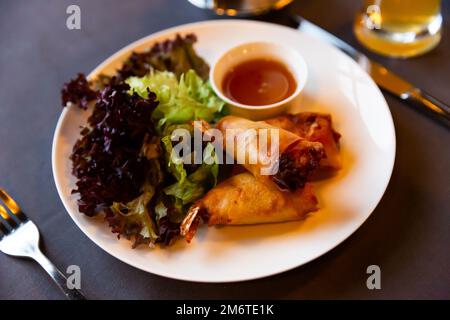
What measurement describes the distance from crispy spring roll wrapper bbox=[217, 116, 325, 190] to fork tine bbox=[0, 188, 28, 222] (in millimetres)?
884

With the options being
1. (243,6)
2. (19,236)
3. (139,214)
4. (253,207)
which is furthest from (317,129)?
(19,236)

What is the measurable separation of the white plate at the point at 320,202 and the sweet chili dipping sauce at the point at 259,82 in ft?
0.38

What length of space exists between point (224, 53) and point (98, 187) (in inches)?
34.8

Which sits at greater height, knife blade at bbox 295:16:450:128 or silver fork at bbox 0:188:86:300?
knife blade at bbox 295:16:450:128

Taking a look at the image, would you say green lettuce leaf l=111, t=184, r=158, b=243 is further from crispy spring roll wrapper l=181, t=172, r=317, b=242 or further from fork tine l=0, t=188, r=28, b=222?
fork tine l=0, t=188, r=28, b=222

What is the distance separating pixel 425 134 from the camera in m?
1.98

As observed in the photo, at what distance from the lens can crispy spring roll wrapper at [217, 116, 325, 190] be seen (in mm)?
1585

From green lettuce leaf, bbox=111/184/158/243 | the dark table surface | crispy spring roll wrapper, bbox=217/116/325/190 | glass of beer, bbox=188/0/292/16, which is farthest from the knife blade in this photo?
green lettuce leaf, bbox=111/184/158/243

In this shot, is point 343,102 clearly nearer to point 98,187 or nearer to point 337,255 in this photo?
point 337,255

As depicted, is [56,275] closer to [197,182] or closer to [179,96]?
[197,182]

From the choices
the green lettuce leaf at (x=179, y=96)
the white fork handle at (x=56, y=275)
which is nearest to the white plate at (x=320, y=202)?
the white fork handle at (x=56, y=275)

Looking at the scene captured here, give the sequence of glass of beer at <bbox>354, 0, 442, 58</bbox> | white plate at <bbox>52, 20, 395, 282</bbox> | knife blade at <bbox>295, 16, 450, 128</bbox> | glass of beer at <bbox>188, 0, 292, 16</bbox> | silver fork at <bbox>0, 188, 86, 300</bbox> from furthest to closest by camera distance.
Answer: glass of beer at <bbox>188, 0, 292, 16</bbox> → glass of beer at <bbox>354, 0, 442, 58</bbox> → knife blade at <bbox>295, 16, 450, 128</bbox> → silver fork at <bbox>0, 188, 86, 300</bbox> → white plate at <bbox>52, 20, 395, 282</bbox>

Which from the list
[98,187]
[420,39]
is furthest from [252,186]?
[420,39]
